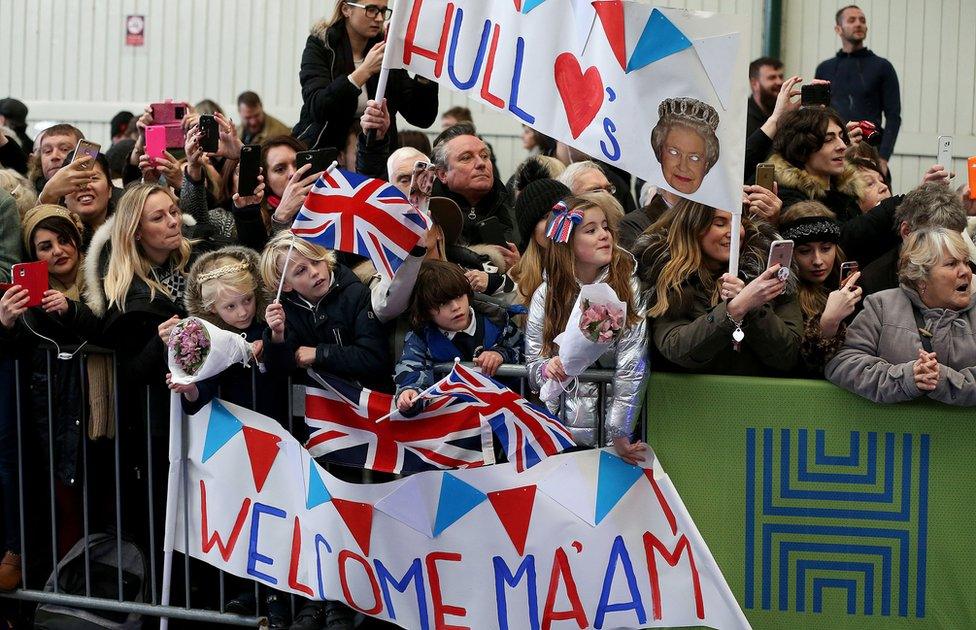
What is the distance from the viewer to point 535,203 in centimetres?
666

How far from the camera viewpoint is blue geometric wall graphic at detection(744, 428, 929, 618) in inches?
225

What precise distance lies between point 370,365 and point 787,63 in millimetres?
8241

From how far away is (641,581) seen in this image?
5809 millimetres

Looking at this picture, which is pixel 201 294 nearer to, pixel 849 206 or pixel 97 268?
pixel 97 268

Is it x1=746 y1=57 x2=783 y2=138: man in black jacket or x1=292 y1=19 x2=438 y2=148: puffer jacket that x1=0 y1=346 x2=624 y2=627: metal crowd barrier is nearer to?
x1=292 y1=19 x2=438 y2=148: puffer jacket

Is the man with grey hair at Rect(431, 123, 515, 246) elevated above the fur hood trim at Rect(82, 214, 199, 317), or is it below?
above

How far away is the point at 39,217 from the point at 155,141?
1156 millimetres

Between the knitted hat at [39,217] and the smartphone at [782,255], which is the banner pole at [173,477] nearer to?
the knitted hat at [39,217]

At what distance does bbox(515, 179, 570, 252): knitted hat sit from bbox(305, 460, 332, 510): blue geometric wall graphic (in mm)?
1466

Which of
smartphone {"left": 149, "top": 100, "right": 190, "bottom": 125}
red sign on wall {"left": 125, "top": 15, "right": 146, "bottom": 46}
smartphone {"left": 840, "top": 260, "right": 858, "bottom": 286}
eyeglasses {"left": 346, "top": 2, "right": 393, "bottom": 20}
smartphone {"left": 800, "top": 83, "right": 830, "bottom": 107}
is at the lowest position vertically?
smartphone {"left": 840, "top": 260, "right": 858, "bottom": 286}

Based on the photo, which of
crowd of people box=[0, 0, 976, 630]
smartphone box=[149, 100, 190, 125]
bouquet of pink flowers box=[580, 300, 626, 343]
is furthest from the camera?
smartphone box=[149, 100, 190, 125]

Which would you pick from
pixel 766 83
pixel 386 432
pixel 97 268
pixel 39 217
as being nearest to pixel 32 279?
pixel 97 268

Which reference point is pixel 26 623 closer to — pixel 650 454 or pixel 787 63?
pixel 650 454

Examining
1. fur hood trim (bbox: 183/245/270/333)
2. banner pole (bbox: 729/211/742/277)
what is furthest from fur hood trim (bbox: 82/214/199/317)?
banner pole (bbox: 729/211/742/277)
